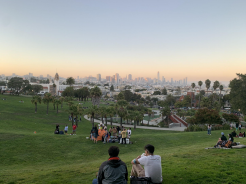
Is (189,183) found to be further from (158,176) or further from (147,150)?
(147,150)

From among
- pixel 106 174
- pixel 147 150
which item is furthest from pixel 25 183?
pixel 147 150

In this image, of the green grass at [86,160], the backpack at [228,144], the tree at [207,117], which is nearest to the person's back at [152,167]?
the green grass at [86,160]

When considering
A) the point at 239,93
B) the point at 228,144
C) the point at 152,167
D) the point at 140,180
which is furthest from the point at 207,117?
the point at 140,180

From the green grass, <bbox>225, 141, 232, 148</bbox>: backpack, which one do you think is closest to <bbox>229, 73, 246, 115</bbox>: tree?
the green grass

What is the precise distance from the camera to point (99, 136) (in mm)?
16516

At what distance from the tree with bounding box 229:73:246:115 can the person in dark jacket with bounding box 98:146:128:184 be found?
39.8 metres

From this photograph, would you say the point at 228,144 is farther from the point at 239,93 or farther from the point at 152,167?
the point at 239,93

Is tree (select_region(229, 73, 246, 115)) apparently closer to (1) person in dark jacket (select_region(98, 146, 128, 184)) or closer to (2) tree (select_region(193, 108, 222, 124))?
(2) tree (select_region(193, 108, 222, 124))

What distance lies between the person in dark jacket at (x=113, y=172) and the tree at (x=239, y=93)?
39817mm

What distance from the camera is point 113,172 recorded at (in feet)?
A: 14.4

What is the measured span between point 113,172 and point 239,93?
4108 cm

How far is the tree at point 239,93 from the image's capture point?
37.1m

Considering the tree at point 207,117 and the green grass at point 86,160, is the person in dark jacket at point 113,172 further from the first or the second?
the tree at point 207,117

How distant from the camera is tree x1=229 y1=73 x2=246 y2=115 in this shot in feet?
122
